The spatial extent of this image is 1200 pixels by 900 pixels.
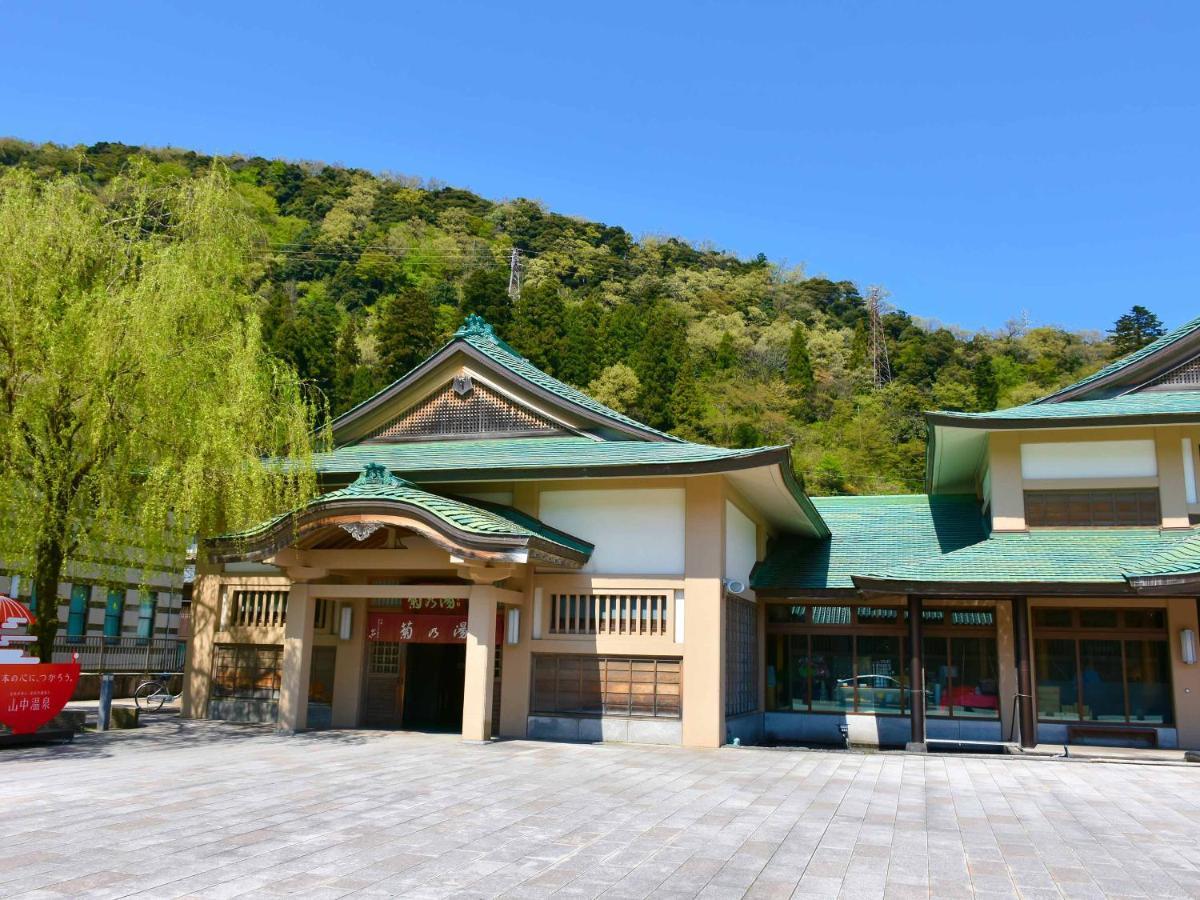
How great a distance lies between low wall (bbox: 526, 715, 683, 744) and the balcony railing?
50.0ft

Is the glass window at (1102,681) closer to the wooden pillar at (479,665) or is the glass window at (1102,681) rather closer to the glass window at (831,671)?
the glass window at (831,671)

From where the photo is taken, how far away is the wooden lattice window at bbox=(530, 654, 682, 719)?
16.1 meters

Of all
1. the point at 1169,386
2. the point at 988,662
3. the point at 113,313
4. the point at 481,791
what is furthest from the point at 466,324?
the point at 1169,386

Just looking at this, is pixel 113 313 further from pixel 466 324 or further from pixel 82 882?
pixel 82 882

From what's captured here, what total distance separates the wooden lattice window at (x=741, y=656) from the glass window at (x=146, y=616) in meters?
19.0

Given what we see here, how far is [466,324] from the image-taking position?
19.8 meters

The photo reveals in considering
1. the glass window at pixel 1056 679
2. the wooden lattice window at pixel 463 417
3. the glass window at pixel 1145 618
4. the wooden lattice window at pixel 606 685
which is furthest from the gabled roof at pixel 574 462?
the glass window at pixel 1145 618

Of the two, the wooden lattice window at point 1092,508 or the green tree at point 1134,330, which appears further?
the green tree at point 1134,330

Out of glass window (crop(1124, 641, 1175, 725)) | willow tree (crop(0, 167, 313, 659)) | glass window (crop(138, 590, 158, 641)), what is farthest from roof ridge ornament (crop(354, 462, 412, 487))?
glass window (crop(138, 590, 158, 641))

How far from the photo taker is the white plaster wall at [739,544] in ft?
57.6

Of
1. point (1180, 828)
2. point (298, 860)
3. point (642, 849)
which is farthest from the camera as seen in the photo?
point (1180, 828)

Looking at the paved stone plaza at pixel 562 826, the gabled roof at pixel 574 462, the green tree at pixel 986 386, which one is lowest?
the paved stone plaza at pixel 562 826

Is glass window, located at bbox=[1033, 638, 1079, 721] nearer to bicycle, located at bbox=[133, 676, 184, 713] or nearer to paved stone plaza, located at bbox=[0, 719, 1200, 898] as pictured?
paved stone plaza, located at bbox=[0, 719, 1200, 898]

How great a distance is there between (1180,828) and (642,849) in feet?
18.5
